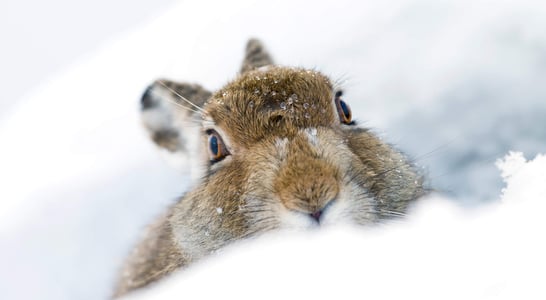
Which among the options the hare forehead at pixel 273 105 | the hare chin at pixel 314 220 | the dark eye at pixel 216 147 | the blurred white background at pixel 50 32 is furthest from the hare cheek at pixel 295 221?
the blurred white background at pixel 50 32

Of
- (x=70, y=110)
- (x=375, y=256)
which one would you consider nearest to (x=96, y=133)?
(x=70, y=110)

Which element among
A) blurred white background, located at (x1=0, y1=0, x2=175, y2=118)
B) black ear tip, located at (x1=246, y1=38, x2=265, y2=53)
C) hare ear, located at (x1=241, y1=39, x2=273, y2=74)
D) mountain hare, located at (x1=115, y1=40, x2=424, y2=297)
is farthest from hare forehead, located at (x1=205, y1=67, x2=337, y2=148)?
blurred white background, located at (x1=0, y1=0, x2=175, y2=118)

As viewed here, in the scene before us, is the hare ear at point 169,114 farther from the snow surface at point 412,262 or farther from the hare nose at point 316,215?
the snow surface at point 412,262

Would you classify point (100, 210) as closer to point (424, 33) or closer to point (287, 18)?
point (287, 18)

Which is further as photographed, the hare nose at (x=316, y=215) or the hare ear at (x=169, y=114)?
the hare ear at (x=169, y=114)

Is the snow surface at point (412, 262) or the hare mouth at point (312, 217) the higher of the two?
the hare mouth at point (312, 217)

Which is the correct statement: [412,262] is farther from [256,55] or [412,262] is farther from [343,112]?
[256,55]

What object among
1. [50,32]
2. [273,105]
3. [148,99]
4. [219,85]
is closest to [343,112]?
[273,105]
